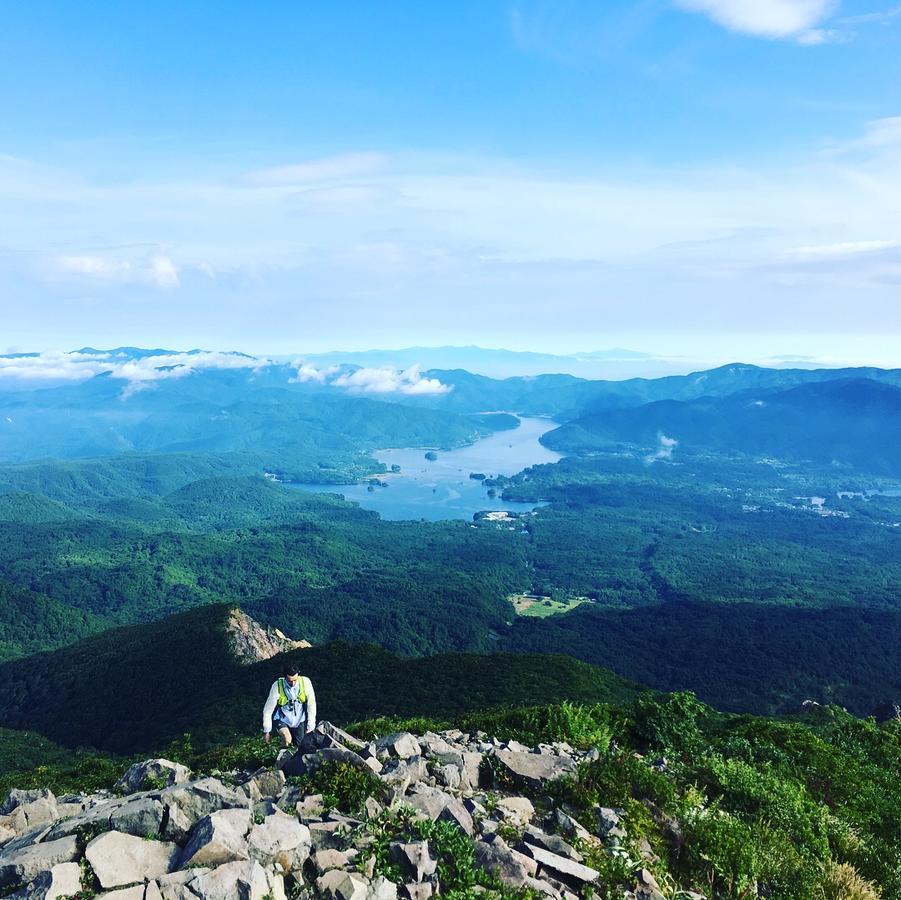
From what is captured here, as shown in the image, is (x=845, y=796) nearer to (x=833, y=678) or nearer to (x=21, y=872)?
(x=21, y=872)

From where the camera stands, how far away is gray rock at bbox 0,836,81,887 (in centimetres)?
1133

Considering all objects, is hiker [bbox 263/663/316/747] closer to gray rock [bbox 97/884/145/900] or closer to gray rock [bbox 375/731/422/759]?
gray rock [bbox 375/731/422/759]

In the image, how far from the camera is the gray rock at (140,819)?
1262 centimetres

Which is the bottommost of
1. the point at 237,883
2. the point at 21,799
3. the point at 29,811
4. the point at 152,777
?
the point at 21,799

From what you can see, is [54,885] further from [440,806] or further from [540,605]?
[540,605]

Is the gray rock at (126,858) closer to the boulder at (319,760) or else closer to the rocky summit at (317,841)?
the rocky summit at (317,841)

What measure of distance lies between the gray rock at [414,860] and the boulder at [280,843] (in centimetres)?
172

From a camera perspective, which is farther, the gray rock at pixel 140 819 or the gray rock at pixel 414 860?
the gray rock at pixel 140 819

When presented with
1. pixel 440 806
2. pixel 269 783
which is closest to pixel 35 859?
pixel 269 783

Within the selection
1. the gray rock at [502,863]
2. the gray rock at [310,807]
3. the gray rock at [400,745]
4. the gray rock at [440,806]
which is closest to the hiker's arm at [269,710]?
the gray rock at [400,745]

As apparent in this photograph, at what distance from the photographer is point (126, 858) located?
11508mm

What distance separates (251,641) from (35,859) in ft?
261

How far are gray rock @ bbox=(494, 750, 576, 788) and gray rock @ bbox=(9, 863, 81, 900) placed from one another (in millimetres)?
10104

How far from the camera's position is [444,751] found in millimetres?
18172
